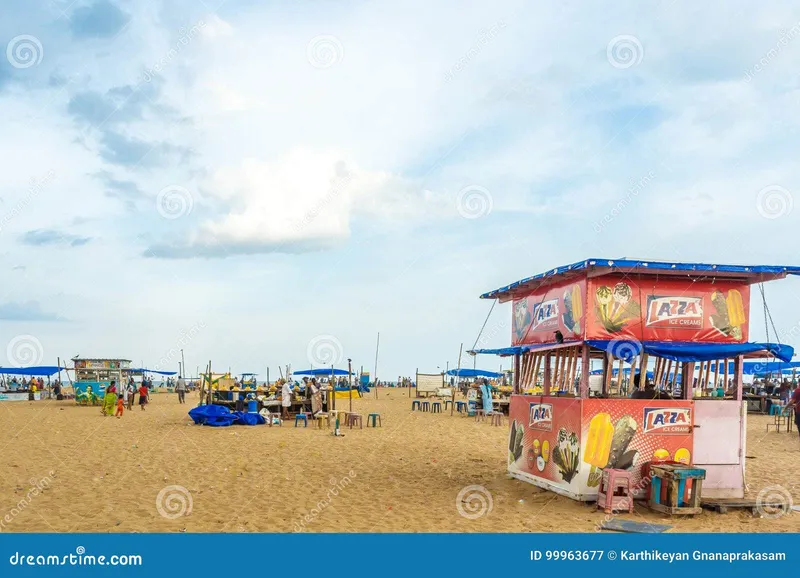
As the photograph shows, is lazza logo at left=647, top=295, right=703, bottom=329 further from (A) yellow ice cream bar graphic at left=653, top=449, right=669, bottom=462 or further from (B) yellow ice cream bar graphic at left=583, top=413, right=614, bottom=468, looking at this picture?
(A) yellow ice cream bar graphic at left=653, top=449, right=669, bottom=462

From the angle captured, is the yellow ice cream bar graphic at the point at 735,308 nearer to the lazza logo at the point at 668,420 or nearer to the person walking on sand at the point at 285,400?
the lazza logo at the point at 668,420

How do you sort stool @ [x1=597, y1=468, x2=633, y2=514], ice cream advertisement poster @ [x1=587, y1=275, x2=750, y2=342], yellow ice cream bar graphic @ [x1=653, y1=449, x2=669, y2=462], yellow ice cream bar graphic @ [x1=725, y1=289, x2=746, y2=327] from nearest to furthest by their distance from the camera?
1. stool @ [x1=597, y1=468, x2=633, y2=514]
2. yellow ice cream bar graphic @ [x1=653, y1=449, x2=669, y2=462]
3. ice cream advertisement poster @ [x1=587, y1=275, x2=750, y2=342]
4. yellow ice cream bar graphic @ [x1=725, y1=289, x2=746, y2=327]

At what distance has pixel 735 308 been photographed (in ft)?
34.6

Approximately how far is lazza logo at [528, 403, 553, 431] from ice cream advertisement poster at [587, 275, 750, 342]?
164 centimetres

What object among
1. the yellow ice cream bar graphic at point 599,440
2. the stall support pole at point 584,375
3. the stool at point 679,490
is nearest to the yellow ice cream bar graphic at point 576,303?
the stall support pole at point 584,375

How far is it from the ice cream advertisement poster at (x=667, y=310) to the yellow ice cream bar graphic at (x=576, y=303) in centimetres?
24

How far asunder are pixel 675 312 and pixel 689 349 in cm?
89

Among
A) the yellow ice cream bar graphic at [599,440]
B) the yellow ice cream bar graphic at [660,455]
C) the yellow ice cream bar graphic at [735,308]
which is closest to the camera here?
the yellow ice cream bar graphic at [599,440]

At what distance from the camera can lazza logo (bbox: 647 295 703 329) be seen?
33.7 feet

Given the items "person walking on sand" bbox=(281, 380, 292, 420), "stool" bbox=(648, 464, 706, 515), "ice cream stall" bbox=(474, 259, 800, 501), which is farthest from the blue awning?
"person walking on sand" bbox=(281, 380, 292, 420)

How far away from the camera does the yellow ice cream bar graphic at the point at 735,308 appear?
34.6 ft

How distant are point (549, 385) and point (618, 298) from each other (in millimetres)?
2667
